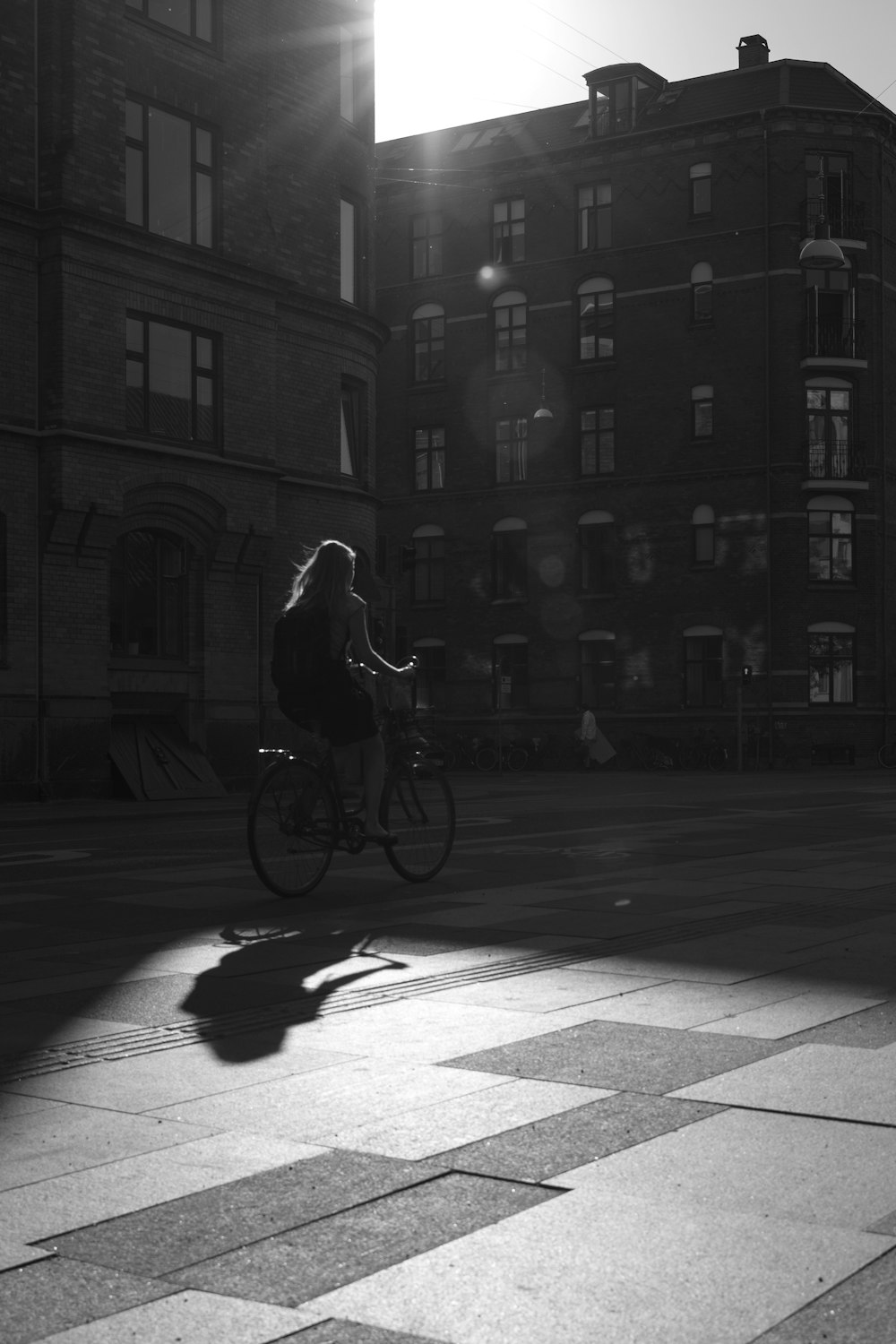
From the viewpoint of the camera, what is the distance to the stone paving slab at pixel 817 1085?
4.30 m

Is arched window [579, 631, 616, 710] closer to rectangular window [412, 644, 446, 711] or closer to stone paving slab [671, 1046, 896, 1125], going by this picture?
rectangular window [412, 644, 446, 711]

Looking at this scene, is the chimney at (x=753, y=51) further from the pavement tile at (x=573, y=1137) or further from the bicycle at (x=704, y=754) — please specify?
the pavement tile at (x=573, y=1137)

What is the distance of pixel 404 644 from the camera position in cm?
2722

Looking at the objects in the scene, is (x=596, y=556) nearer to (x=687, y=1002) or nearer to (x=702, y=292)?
(x=702, y=292)

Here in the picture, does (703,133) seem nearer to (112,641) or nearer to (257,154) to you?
(257,154)

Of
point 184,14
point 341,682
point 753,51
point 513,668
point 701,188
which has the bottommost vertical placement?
point 341,682

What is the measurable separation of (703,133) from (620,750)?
17.7 m

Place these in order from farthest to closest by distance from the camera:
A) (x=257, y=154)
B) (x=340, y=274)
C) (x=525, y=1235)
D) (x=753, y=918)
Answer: (x=340, y=274)
(x=257, y=154)
(x=753, y=918)
(x=525, y=1235)

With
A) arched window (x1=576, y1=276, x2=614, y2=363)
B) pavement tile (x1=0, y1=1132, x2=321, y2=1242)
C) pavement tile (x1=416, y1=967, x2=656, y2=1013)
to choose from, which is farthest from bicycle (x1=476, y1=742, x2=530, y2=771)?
pavement tile (x1=0, y1=1132, x2=321, y2=1242)

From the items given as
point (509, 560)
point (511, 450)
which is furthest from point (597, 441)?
point (509, 560)

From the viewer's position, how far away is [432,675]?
169 ft

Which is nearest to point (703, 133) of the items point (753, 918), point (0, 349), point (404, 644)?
point (404, 644)

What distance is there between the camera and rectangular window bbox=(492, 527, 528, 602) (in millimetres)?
50156

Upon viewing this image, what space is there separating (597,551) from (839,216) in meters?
11.5
